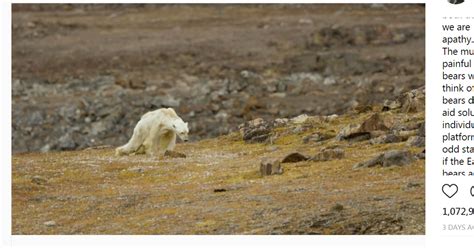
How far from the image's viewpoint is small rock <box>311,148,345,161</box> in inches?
1013

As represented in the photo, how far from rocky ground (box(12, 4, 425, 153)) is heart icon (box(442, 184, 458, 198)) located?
2452 centimetres

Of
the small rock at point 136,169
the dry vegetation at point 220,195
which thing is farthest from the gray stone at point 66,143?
the small rock at point 136,169

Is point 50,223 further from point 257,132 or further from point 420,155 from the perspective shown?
point 257,132

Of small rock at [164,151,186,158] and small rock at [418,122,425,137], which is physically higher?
small rock at [418,122,425,137]

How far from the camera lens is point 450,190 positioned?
66.4 feet

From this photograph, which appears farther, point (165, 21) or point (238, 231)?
point (165, 21)

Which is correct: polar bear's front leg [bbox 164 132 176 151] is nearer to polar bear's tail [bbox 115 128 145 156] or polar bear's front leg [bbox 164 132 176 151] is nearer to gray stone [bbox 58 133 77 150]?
polar bear's tail [bbox 115 128 145 156]

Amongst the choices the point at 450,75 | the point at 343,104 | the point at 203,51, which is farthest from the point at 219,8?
the point at 450,75

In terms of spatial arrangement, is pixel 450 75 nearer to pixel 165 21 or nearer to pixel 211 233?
pixel 211 233

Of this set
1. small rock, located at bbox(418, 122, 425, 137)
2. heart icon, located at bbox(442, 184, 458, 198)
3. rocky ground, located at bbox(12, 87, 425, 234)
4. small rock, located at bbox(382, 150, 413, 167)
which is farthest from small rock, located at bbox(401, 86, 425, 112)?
heart icon, located at bbox(442, 184, 458, 198)

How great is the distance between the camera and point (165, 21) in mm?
64062

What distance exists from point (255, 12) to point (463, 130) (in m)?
45.4

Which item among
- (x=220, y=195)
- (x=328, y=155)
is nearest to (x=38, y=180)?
(x=220, y=195)

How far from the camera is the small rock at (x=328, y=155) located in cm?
2573
